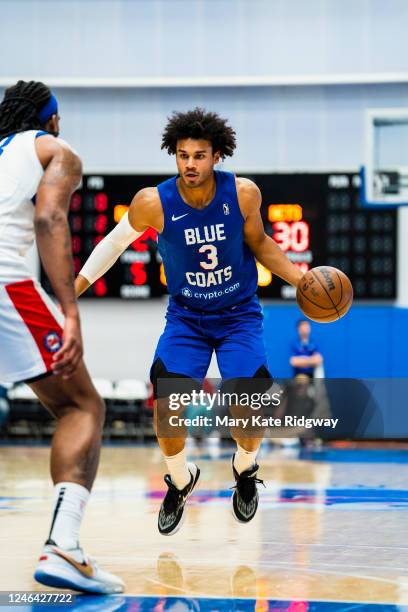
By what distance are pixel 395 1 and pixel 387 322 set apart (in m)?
4.25

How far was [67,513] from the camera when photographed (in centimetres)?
354

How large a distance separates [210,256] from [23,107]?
1510 millimetres

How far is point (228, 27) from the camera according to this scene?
13.6 m

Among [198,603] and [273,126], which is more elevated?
[273,126]

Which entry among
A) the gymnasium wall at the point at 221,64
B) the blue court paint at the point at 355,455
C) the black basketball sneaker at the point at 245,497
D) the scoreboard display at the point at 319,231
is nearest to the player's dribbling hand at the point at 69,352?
the black basketball sneaker at the point at 245,497

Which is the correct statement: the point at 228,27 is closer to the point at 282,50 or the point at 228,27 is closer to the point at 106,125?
the point at 282,50

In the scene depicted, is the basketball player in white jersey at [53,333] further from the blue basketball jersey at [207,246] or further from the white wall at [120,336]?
the white wall at [120,336]

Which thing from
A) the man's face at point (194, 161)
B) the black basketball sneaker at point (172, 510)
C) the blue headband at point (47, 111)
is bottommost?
the black basketball sneaker at point (172, 510)

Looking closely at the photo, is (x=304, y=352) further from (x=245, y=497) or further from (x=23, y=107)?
(x=23, y=107)

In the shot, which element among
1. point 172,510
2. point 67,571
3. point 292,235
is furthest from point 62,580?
point 292,235

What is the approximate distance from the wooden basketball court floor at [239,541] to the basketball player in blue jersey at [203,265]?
387 millimetres

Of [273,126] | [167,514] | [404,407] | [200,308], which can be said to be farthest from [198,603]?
[273,126]

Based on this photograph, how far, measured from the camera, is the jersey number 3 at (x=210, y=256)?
5.03 metres

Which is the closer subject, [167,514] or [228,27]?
[167,514]
